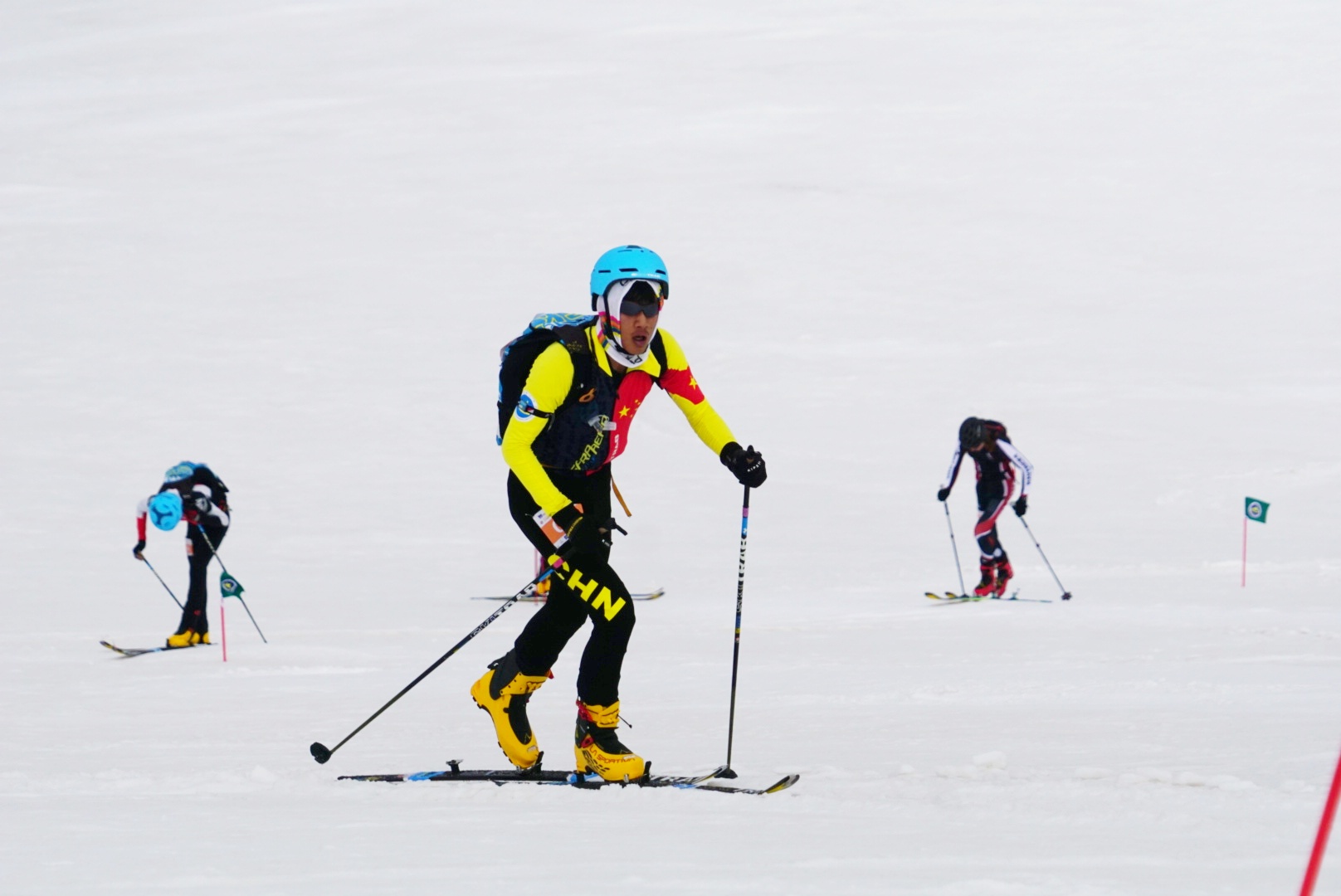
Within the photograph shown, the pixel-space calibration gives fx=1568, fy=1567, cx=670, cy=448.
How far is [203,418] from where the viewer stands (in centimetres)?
2212

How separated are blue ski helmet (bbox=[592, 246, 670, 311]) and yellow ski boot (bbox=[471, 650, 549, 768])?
142 cm

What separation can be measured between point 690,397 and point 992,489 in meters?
8.17

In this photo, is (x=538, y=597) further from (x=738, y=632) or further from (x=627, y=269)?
(x=627, y=269)

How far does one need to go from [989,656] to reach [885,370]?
16367mm

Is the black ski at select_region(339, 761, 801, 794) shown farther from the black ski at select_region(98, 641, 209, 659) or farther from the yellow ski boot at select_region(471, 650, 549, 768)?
the black ski at select_region(98, 641, 209, 659)

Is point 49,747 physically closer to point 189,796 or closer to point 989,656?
point 189,796

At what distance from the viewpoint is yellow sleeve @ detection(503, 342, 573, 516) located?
17.1 feet

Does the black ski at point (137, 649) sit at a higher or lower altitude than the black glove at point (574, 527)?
lower

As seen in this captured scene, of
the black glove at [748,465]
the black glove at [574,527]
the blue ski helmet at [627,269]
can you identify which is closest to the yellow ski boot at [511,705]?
the black glove at [574,527]

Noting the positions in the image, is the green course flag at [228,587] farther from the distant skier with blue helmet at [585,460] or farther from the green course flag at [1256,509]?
the green course flag at [1256,509]

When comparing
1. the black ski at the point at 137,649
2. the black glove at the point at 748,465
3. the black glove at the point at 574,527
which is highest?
the black glove at the point at 748,465

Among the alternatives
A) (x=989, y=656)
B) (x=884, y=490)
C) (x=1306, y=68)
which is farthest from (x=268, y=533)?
(x=1306, y=68)

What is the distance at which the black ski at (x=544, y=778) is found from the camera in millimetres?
5199

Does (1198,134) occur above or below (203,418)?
above
